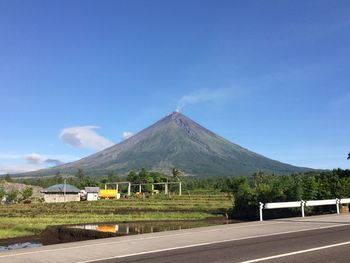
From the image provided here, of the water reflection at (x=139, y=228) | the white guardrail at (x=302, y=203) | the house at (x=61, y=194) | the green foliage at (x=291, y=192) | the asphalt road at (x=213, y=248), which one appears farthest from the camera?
the house at (x=61, y=194)

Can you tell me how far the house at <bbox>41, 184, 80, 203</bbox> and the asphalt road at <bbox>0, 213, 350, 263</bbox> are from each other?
8798 cm

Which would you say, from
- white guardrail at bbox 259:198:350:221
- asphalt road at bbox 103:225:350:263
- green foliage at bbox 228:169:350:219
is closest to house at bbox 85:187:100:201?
green foliage at bbox 228:169:350:219

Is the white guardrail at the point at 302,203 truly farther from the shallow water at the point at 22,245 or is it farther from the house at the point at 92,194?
the house at the point at 92,194

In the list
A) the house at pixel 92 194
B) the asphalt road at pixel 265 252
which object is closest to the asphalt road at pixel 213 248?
the asphalt road at pixel 265 252

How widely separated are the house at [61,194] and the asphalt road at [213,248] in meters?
88.0

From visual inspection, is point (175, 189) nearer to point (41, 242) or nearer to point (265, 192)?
point (265, 192)

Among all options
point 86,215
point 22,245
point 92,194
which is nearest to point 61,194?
point 92,194

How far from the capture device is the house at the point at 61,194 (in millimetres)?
99500

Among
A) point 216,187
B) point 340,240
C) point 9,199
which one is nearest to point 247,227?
point 340,240

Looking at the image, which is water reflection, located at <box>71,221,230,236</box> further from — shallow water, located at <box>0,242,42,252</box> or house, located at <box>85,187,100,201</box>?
house, located at <box>85,187,100,201</box>

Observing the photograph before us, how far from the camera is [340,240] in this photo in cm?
1227

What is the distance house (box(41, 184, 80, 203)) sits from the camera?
3917 inches

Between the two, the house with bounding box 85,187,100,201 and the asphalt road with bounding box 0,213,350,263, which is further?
the house with bounding box 85,187,100,201

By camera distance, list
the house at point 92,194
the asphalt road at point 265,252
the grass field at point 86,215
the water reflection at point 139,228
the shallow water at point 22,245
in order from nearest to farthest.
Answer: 1. the asphalt road at point 265,252
2. the shallow water at point 22,245
3. the water reflection at point 139,228
4. the grass field at point 86,215
5. the house at point 92,194
